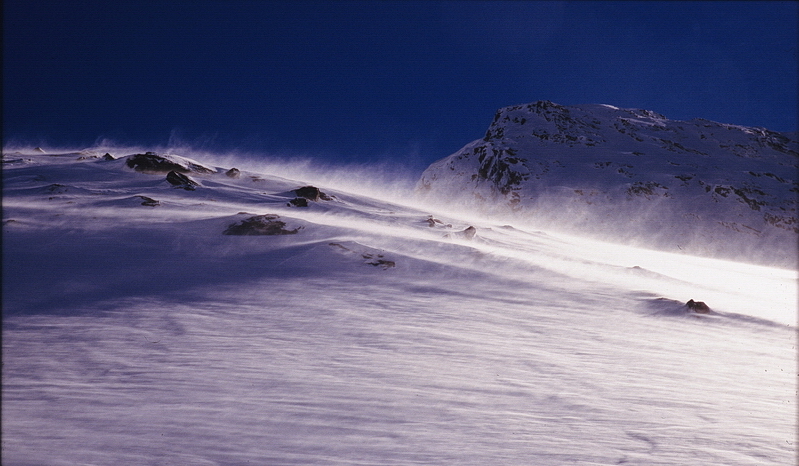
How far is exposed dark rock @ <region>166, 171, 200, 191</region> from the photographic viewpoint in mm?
19891

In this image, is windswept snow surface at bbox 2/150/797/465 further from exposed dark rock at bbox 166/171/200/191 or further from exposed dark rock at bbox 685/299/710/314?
exposed dark rock at bbox 166/171/200/191

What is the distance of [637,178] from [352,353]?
66723 millimetres

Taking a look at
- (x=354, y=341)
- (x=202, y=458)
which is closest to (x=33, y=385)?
(x=202, y=458)

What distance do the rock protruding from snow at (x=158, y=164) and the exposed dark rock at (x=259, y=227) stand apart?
34.2 feet

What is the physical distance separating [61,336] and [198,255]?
5444mm

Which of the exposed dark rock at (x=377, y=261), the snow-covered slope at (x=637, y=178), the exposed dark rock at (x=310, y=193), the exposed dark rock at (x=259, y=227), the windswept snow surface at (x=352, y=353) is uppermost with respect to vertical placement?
the snow-covered slope at (x=637, y=178)

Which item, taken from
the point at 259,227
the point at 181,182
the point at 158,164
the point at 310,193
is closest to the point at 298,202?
the point at 310,193

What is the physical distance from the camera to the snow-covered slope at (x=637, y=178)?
54125 millimetres

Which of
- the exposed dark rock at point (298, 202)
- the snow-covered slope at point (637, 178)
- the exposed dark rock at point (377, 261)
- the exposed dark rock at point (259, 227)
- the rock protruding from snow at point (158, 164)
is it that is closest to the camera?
the exposed dark rock at point (377, 261)

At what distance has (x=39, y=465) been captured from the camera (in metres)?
3.92

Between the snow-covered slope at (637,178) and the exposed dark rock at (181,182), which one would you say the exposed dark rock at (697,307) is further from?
the snow-covered slope at (637,178)

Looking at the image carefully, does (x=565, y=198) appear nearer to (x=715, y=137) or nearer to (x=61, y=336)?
(x=715, y=137)

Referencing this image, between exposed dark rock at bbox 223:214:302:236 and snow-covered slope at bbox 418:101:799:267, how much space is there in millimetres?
42205

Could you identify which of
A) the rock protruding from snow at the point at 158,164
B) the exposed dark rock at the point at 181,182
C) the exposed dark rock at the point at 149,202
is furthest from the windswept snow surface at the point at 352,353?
the rock protruding from snow at the point at 158,164
